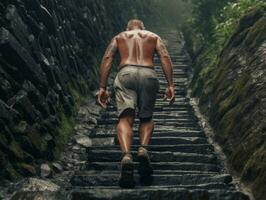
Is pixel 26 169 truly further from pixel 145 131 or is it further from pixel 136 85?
→ pixel 136 85

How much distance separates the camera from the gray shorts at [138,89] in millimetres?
5812

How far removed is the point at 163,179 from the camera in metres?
5.44

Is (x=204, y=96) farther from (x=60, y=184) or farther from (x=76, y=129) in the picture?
(x=60, y=184)

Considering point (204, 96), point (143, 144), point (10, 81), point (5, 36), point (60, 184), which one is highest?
point (5, 36)

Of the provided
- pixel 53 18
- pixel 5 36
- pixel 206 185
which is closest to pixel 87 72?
pixel 53 18

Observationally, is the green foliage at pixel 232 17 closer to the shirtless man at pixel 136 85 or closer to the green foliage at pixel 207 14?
the green foliage at pixel 207 14

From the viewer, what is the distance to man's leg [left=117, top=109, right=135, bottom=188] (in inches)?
191

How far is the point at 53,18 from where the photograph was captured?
8812 millimetres

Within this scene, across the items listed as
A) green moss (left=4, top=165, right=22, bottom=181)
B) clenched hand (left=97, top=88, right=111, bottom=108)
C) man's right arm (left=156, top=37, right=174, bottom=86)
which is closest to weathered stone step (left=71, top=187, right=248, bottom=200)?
green moss (left=4, top=165, right=22, bottom=181)

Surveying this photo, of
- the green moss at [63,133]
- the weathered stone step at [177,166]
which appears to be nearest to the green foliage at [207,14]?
the green moss at [63,133]

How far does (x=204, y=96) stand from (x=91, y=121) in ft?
7.38

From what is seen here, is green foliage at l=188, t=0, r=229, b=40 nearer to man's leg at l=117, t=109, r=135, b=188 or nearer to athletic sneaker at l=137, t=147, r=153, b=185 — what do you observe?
man's leg at l=117, t=109, r=135, b=188

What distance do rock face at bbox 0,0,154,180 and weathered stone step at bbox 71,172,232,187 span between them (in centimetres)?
60

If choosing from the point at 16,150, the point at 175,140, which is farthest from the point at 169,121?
the point at 16,150
